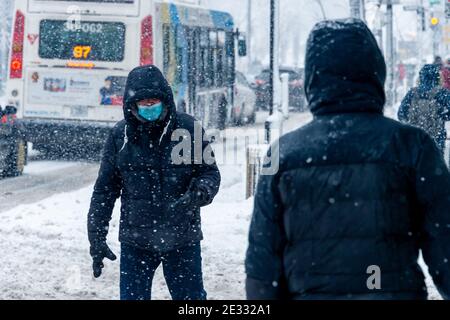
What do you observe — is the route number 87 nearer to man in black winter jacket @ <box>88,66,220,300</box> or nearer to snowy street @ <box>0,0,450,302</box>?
snowy street @ <box>0,0,450,302</box>

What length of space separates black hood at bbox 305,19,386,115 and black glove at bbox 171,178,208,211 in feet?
6.41

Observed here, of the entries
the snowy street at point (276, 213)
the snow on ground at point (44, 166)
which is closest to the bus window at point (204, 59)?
the snow on ground at point (44, 166)

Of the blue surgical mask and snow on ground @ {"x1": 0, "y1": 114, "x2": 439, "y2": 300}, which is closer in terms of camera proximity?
the blue surgical mask

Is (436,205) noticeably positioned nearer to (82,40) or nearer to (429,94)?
(429,94)

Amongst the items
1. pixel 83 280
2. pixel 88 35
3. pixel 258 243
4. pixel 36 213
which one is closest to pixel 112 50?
pixel 88 35

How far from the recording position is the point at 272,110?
50.9 ft

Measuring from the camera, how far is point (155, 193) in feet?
17.5

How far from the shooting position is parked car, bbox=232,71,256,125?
26.9 m

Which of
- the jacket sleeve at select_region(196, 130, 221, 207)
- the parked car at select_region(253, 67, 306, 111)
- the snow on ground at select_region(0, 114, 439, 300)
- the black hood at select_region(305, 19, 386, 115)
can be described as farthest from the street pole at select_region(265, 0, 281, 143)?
the parked car at select_region(253, 67, 306, 111)

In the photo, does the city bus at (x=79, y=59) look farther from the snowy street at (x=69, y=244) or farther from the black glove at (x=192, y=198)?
the black glove at (x=192, y=198)

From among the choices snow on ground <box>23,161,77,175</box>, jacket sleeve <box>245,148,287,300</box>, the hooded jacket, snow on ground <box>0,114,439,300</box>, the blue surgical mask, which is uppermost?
the hooded jacket

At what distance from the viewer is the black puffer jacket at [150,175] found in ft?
17.4

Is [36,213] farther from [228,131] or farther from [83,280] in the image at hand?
[228,131]
